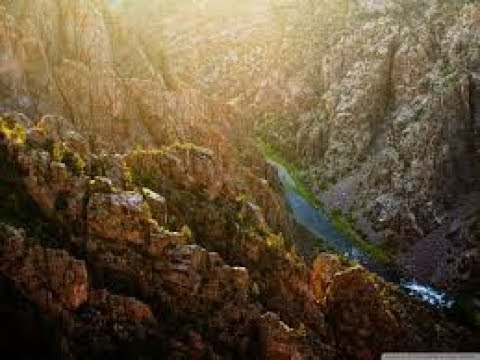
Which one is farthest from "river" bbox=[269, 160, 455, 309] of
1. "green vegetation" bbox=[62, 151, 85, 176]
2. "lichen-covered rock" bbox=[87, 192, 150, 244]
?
"green vegetation" bbox=[62, 151, 85, 176]

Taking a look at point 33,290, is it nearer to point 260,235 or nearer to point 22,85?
point 260,235

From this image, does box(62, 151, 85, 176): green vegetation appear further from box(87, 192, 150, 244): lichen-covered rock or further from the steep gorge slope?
box(87, 192, 150, 244): lichen-covered rock

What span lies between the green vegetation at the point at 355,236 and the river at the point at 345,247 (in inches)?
37.6

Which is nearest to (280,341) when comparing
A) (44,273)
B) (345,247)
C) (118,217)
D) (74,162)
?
(118,217)

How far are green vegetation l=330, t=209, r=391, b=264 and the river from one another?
3.13ft

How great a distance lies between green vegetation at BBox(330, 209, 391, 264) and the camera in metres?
170

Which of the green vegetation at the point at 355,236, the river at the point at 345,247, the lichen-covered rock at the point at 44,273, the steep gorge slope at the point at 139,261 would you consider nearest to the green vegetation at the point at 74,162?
the steep gorge slope at the point at 139,261

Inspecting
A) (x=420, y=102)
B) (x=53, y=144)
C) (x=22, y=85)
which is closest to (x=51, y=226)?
(x=53, y=144)

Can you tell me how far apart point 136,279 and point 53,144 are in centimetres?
1184

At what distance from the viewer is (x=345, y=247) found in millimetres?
170750

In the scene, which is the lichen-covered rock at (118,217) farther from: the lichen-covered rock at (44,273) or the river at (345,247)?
the river at (345,247)

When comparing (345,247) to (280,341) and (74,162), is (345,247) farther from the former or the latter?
(74,162)

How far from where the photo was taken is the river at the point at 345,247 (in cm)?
14973

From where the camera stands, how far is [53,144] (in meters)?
71.0
